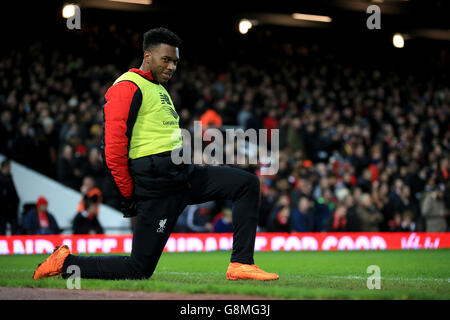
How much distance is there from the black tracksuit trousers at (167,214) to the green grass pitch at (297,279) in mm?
152

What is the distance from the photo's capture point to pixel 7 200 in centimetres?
1585

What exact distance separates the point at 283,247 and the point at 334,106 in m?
10.5

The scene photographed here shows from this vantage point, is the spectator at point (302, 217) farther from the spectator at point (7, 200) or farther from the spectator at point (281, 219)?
the spectator at point (7, 200)

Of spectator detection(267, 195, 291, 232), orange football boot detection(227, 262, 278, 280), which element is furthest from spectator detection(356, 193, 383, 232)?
orange football boot detection(227, 262, 278, 280)

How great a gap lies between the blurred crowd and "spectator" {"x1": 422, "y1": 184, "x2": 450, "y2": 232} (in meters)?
0.03

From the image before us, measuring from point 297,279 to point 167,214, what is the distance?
1.85m

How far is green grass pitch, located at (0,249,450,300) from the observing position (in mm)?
6430

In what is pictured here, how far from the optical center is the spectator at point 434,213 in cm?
1953

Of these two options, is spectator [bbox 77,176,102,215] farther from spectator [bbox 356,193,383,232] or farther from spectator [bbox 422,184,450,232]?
spectator [bbox 422,184,450,232]

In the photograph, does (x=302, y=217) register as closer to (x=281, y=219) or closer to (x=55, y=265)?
(x=281, y=219)

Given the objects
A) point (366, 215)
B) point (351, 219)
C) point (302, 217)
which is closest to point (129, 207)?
point (302, 217)

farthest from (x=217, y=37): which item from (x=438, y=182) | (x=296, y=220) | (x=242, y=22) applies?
(x=296, y=220)

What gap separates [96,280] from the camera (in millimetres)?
7285

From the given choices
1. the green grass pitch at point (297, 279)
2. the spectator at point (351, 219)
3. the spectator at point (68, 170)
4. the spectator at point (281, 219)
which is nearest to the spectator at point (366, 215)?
the spectator at point (351, 219)
